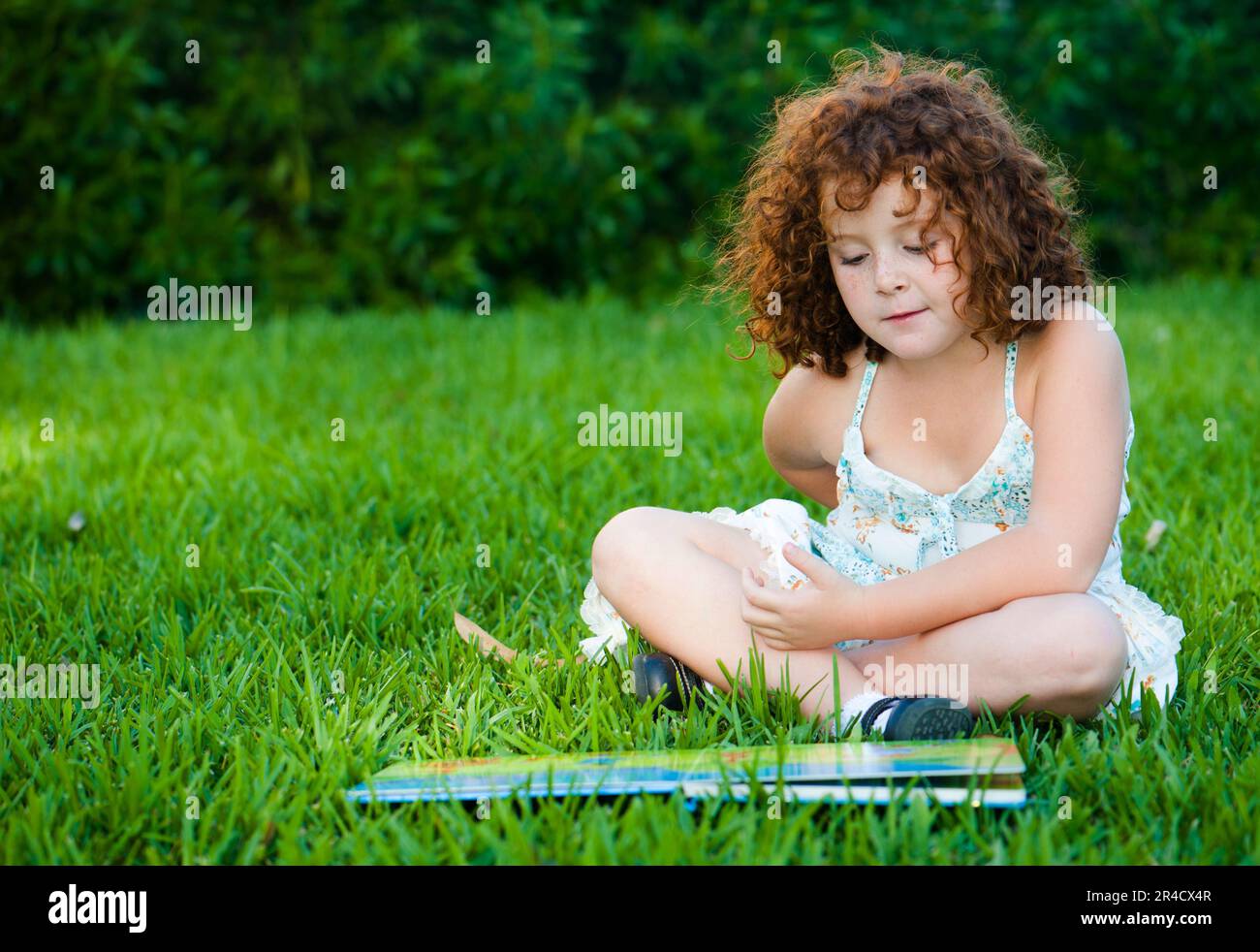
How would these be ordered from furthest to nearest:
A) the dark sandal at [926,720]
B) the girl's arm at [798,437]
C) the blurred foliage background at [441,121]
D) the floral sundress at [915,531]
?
the blurred foliage background at [441,121] → the girl's arm at [798,437] → the floral sundress at [915,531] → the dark sandal at [926,720]

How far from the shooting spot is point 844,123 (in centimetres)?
193

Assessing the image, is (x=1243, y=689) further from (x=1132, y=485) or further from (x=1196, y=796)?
(x=1132, y=485)

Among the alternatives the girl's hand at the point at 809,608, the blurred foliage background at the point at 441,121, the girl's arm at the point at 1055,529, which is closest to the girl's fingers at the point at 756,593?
the girl's hand at the point at 809,608

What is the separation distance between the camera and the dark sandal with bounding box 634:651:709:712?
191 centimetres

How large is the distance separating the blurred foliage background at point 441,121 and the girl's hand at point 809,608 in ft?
12.0

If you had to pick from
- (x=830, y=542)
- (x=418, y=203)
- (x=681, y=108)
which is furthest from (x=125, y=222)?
(x=830, y=542)

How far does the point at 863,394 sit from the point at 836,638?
475 millimetres

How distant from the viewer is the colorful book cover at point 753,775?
1.57m

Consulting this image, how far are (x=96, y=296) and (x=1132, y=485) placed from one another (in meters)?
4.20

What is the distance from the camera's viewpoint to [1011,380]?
195 centimetres

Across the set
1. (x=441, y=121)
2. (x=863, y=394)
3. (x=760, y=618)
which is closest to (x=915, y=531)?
(x=863, y=394)

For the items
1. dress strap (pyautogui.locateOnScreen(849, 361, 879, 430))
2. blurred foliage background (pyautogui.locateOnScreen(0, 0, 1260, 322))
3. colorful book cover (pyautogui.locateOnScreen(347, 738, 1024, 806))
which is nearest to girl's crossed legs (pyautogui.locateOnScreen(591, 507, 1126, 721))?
colorful book cover (pyautogui.locateOnScreen(347, 738, 1024, 806))

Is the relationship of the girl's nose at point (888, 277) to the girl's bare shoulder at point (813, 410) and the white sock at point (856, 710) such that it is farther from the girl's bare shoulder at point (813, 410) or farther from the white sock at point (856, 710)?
the white sock at point (856, 710)

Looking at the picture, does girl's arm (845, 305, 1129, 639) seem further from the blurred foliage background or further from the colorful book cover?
the blurred foliage background
